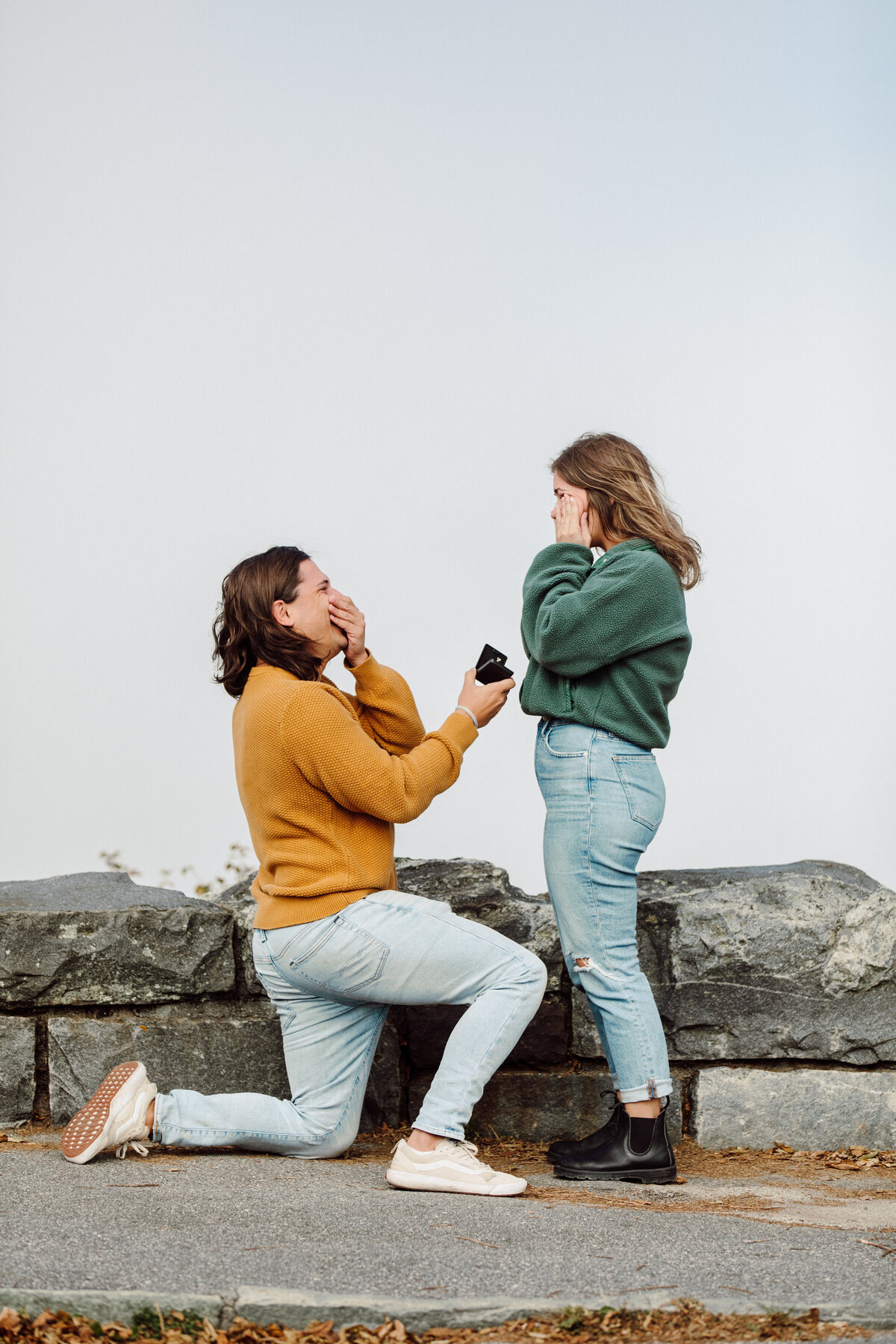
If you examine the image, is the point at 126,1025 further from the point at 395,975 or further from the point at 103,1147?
the point at 395,975

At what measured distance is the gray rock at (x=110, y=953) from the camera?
3449 mm

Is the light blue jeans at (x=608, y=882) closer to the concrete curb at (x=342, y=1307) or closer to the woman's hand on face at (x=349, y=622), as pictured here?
the woman's hand on face at (x=349, y=622)

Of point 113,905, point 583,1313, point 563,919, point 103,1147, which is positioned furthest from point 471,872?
point 583,1313

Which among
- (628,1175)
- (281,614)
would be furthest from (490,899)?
Answer: (281,614)

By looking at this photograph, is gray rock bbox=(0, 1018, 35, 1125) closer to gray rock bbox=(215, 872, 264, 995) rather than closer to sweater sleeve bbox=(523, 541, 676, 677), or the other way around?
gray rock bbox=(215, 872, 264, 995)

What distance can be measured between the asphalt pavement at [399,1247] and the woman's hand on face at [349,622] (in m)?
1.32

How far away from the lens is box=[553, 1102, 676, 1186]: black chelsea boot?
298cm

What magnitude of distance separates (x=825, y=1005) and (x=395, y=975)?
1.46 meters

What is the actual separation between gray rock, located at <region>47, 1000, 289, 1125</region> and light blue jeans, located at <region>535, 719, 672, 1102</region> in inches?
39.5

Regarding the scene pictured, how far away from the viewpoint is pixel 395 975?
288 cm

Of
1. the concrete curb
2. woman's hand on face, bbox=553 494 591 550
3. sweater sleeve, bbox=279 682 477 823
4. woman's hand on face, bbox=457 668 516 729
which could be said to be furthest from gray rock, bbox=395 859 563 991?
the concrete curb

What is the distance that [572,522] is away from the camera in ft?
10.6

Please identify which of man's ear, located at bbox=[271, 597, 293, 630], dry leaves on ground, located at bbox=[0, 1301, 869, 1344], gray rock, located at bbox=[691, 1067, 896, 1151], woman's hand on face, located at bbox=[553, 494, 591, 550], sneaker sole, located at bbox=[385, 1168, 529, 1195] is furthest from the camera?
gray rock, located at bbox=[691, 1067, 896, 1151]

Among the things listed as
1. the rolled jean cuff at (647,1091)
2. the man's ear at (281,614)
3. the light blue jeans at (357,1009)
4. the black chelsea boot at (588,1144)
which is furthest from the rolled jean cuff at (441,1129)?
the man's ear at (281,614)
